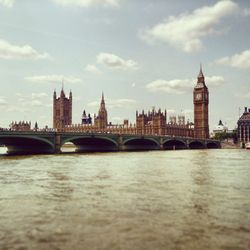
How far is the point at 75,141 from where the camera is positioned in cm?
8325

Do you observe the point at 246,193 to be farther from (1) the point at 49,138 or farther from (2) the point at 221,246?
(1) the point at 49,138

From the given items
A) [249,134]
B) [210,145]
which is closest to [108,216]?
[210,145]

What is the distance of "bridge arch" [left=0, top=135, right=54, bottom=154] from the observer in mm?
57906

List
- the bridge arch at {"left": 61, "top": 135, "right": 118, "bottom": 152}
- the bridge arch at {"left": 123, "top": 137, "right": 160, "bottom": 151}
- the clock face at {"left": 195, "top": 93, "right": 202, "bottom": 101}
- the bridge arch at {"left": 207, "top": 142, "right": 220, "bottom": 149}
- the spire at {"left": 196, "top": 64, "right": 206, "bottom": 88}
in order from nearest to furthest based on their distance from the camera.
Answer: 1. the bridge arch at {"left": 61, "top": 135, "right": 118, "bottom": 152}
2. the bridge arch at {"left": 123, "top": 137, "right": 160, "bottom": 151}
3. the bridge arch at {"left": 207, "top": 142, "right": 220, "bottom": 149}
4. the clock face at {"left": 195, "top": 93, "right": 202, "bottom": 101}
5. the spire at {"left": 196, "top": 64, "right": 206, "bottom": 88}

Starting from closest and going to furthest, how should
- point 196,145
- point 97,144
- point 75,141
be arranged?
point 75,141 < point 97,144 < point 196,145

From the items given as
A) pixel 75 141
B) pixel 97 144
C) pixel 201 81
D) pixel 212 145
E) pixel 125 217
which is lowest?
pixel 125 217

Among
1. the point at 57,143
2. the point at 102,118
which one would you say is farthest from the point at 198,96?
the point at 57,143

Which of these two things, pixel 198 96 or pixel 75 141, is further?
pixel 198 96

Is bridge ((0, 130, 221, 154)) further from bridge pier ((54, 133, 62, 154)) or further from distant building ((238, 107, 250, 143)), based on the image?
distant building ((238, 107, 250, 143))

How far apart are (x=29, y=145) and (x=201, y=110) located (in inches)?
4879

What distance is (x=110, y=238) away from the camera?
9.68 metres

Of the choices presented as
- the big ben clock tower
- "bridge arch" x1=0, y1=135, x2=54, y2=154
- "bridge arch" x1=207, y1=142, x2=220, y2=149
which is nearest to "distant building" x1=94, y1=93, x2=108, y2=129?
the big ben clock tower

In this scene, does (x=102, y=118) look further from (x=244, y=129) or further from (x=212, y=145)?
(x=244, y=129)

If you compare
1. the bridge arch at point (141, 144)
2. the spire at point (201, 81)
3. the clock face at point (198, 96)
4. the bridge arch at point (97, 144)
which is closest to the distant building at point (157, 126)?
the clock face at point (198, 96)
